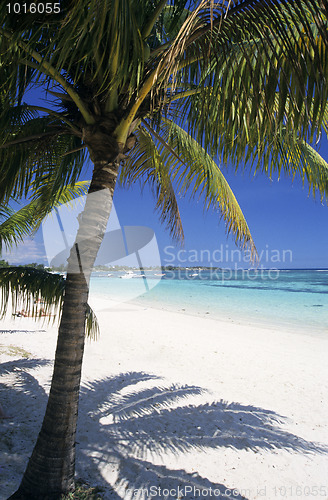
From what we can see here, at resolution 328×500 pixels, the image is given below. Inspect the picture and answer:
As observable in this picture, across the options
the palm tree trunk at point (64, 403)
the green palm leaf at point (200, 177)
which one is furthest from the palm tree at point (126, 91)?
the green palm leaf at point (200, 177)

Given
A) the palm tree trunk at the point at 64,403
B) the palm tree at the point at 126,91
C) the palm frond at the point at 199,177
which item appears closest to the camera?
the palm tree at the point at 126,91

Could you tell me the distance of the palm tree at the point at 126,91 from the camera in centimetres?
196

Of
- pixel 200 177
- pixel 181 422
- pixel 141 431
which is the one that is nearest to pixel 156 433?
pixel 141 431

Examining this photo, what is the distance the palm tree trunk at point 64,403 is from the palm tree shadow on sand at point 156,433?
2.06ft

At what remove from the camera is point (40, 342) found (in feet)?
27.1

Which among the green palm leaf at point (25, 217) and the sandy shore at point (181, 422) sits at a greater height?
the green palm leaf at point (25, 217)

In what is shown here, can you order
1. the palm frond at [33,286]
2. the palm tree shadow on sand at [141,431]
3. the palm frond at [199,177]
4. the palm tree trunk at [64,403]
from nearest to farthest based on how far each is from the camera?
1. the palm tree trunk at [64,403]
2. the palm tree shadow on sand at [141,431]
3. the palm frond at [33,286]
4. the palm frond at [199,177]

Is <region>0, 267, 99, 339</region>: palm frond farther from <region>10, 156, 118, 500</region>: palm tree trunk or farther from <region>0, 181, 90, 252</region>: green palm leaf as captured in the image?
<region>0, 181, 90, 252</region>: green palm leaf

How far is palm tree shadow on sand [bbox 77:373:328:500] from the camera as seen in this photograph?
3.31 meters

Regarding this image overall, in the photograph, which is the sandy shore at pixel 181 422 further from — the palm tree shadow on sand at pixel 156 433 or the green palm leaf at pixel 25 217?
the green palm leaf at pixel 25 217

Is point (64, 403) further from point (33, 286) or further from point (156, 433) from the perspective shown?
point (156, 433)

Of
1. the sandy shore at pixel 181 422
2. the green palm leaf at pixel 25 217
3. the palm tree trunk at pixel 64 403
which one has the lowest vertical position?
the sandy shore at pixel 181 422

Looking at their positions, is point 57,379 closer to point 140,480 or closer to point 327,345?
point 140,480

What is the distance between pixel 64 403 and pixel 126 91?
2.67 m
